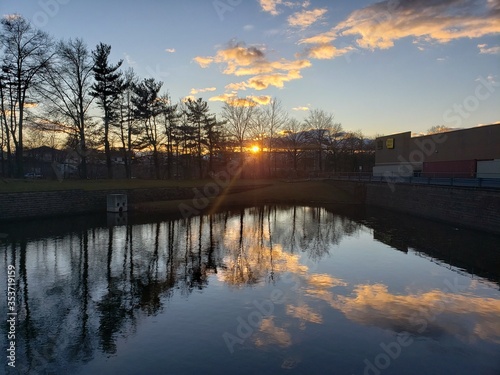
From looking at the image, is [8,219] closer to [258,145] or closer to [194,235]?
[194,235]

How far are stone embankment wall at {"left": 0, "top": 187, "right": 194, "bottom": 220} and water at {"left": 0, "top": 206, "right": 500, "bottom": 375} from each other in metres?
6.35

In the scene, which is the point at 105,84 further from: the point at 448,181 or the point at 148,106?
the point at 448,181

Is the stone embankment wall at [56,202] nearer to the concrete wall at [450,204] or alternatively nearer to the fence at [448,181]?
the concrete wall at [450,204]

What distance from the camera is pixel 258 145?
251 feet

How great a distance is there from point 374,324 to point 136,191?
31.6 meters

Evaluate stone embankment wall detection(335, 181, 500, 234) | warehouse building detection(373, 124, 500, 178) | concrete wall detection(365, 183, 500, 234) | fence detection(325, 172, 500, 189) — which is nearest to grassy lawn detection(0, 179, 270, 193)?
stone embankment wall detection(335, 181, 500, 234)

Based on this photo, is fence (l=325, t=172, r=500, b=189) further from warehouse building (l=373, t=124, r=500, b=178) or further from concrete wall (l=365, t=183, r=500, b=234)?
warehouse building (l=373, t=124, r=500, b=178)

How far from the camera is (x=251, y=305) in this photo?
10852mm

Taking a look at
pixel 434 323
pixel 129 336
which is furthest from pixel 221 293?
pixel 434 323

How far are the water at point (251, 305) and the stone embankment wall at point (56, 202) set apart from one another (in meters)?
6.35

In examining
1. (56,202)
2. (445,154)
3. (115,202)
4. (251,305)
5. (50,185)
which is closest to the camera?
(251,305)

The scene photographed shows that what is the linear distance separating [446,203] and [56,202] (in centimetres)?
3357

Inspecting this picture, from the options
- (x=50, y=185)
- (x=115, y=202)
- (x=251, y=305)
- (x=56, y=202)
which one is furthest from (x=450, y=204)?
(x=50, y=185)

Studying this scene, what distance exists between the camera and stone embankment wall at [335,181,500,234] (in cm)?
2330
